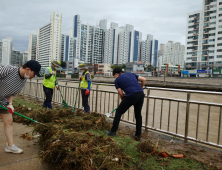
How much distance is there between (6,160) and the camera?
275 cm

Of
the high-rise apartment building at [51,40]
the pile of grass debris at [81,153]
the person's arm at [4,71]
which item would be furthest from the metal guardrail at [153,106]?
the high-rise apartment building at [51,40]

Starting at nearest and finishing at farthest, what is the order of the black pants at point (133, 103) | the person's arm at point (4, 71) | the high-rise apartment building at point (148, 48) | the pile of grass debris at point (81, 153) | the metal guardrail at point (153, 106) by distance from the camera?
the pile of grass debris at point (81, 153) < the person's arm at point (4, 71) < the black pants at point (133, 103) < the metal guardrail at point (153, 106) < the high-rise apartment building at point (148, 48)

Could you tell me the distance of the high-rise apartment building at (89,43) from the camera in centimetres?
13425

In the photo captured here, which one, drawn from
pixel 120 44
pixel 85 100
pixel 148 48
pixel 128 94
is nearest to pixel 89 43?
pixel 120 44

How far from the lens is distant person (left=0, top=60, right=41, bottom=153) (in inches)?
110

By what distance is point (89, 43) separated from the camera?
141 m

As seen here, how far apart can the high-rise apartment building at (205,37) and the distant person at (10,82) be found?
71.5m

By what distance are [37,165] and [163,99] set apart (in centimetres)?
297

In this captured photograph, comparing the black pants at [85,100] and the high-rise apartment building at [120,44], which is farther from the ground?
the high-rise apartment building at [120,44]

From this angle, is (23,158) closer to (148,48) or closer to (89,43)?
(89,43)

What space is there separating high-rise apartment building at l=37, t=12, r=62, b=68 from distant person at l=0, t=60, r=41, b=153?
140667 mm

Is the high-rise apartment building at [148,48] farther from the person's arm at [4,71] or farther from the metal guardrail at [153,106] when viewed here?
the person's arm at [4,71]

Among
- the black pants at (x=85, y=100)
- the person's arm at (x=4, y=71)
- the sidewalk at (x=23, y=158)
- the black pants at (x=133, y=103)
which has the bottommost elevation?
the sidewalk at (x=23, y=158)

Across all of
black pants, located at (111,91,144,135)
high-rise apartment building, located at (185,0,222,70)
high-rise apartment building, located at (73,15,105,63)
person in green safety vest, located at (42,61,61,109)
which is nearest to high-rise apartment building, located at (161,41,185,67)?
high-rise apartment building, located at (73,15,105,63)
